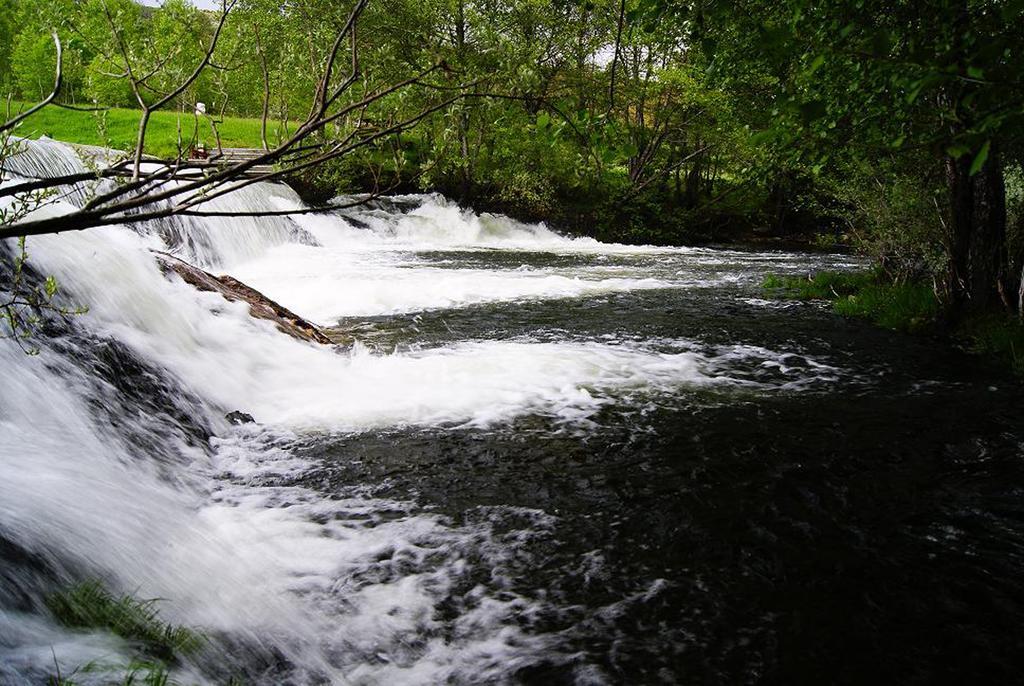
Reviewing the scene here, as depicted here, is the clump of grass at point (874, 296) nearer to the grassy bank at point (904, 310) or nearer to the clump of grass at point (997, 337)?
the grassy bank at point (904, 310)

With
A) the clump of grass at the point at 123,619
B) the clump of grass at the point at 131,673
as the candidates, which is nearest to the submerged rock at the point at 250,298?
the clump of grass at the point at 123,619

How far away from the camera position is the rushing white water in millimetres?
3580

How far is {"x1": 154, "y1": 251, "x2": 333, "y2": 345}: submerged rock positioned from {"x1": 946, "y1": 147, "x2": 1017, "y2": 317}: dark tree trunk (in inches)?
367

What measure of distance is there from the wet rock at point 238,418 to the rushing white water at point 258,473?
0.40ft

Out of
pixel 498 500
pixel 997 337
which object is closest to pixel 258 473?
pixel 498 500

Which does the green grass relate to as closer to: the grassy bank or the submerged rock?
the submerged rock

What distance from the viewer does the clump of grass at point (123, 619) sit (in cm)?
316

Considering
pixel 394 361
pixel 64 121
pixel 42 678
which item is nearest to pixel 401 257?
pixel 394 361

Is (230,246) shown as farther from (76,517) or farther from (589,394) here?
(76,517)

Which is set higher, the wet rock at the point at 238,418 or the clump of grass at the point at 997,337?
the clump of grass at the point at 997,337

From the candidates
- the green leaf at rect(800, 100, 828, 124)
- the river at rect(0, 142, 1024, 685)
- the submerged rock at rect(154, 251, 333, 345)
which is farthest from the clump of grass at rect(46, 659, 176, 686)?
the submerged rock at rect(154, 251, 333, 345)

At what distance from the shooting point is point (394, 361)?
30.8 feet

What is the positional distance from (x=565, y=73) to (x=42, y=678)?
3119 cm

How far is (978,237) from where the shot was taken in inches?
398
